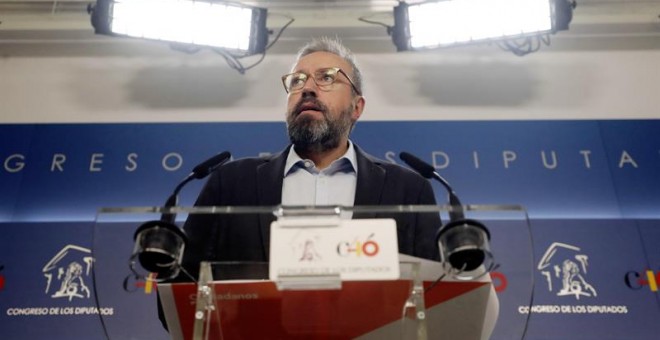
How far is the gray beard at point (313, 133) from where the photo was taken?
1842 mm

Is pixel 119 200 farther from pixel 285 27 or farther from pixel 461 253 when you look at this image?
pixel 461 253

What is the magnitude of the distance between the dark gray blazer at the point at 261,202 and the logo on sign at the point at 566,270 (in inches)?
42.7

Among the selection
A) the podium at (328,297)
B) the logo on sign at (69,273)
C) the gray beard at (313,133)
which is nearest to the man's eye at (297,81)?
the gray beard at (313,133)

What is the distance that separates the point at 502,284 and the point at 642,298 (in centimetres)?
174

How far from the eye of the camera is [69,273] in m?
2.61

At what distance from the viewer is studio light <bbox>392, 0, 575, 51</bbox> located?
3.06m

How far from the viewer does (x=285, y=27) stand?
3559 mm

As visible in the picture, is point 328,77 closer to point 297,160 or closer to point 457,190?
point 297,160

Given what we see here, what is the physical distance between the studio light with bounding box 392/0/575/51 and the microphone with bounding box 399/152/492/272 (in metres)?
2.25

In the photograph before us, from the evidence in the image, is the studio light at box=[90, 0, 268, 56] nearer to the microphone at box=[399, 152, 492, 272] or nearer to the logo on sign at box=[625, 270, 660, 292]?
the logo on sign at box=[625, 270, 660, 292]

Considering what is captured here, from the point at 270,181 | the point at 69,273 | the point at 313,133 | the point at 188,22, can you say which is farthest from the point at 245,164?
the point at 188,22

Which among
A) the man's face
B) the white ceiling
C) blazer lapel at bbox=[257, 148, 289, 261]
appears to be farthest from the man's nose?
the white ceiling

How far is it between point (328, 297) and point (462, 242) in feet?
0.74

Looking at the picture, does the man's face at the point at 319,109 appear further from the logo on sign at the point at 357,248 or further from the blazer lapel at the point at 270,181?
the logo on sign at the point at 357,248
